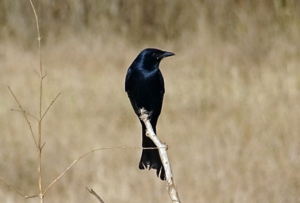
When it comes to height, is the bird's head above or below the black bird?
above

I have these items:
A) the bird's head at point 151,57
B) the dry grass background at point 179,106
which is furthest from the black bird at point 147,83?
the dry grass background at point 179,106

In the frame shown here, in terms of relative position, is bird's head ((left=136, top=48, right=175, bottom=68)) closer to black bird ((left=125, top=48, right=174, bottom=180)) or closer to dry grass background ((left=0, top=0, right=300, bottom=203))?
black bird ((left=125, top=48, right=174, bottom=180))

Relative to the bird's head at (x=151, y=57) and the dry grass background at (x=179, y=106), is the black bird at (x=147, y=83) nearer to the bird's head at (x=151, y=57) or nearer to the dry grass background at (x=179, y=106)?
the bird's head at (x=151, y=57)

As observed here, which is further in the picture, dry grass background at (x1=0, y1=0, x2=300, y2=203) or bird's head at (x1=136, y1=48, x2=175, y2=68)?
dry grass background at (x1=0, y1=0, x2=300, y2=203)

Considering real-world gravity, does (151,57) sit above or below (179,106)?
above

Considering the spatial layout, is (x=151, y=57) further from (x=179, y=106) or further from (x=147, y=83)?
(x=179, y=106)

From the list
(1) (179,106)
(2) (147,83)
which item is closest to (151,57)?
(2) (147,83)

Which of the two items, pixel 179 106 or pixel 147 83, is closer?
pixel 147 83

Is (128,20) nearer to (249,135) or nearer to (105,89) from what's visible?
(105,89)

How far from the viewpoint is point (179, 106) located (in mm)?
8094

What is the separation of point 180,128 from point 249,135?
85cm

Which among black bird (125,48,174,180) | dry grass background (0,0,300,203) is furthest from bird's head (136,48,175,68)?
dry grass background (0,0,300,203)

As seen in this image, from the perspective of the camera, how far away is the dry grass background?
6039 mm

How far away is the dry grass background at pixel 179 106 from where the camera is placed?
6.04 meters
